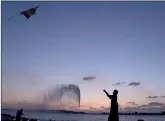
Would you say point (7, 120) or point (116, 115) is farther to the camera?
point (7, 120)

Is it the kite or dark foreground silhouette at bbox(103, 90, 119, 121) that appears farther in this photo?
the kite

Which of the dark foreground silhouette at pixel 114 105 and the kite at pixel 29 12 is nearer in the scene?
the dark foreground silhouette at pixel 114 105

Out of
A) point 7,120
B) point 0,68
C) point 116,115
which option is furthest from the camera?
point 7,120

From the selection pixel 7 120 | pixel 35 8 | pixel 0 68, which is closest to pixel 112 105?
pixel 0 68

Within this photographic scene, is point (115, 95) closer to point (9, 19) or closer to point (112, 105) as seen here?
point (112, 105)

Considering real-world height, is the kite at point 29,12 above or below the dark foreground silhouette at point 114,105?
above

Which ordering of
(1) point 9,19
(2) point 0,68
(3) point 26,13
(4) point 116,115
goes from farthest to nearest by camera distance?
(3) point 26,13 < (1) point 9,19 < (2) point 0,68 < (4) point 116,115

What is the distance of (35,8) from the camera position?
1135 cm

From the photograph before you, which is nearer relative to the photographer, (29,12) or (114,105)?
(114,105)

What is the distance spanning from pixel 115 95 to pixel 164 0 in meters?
3.98

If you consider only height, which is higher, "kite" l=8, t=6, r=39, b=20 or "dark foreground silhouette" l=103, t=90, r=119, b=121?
"kite" l=8, t=6, r=39, b=20

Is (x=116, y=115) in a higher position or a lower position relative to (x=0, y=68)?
lower

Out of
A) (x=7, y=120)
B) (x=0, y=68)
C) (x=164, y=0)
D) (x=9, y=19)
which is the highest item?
(x=164, y=0)

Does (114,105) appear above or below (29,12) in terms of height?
below
